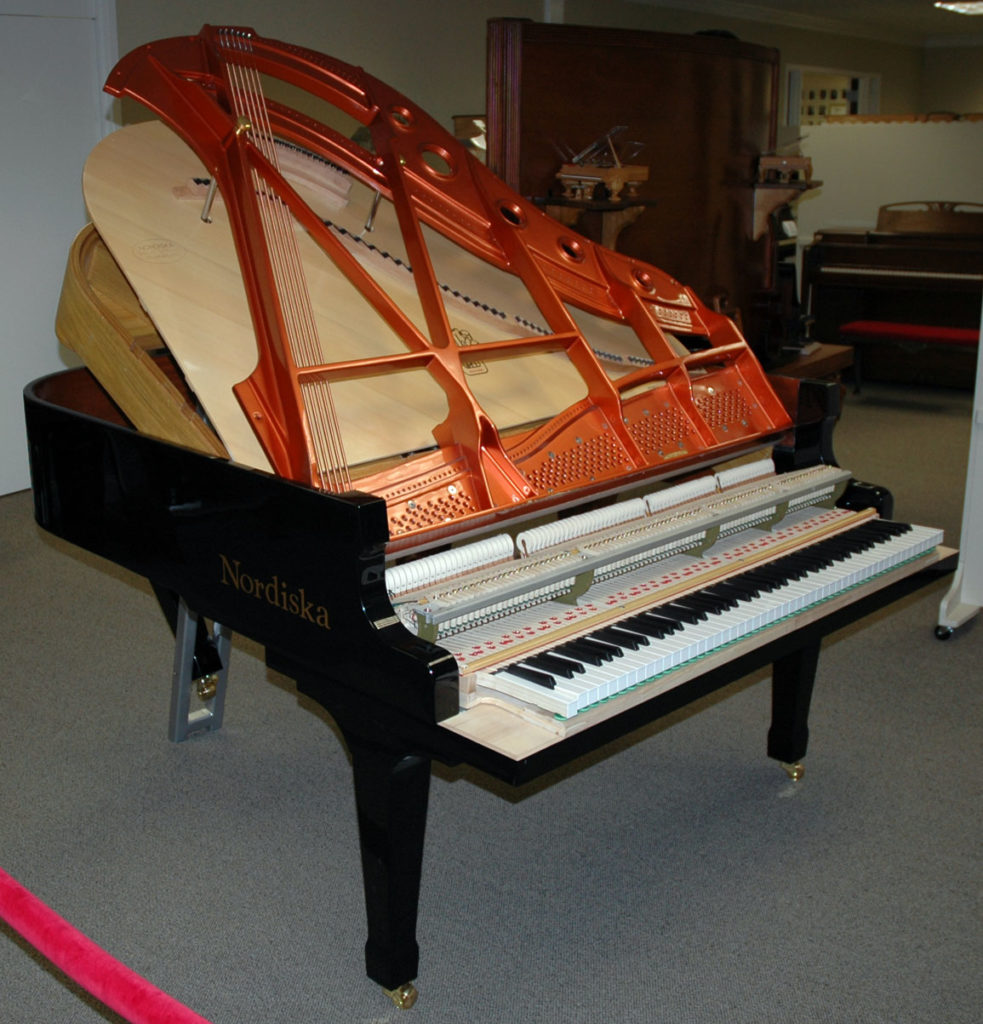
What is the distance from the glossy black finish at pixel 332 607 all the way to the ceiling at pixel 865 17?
825 cm

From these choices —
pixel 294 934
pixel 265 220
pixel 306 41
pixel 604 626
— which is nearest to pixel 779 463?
pixel 604 626

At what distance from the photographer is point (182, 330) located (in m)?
2.20

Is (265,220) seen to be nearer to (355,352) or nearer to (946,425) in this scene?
(355,352)

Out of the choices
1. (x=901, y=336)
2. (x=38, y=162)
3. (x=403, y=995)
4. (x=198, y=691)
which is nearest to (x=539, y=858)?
(x=403, y=995)

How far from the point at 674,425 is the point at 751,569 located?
0.43 metres

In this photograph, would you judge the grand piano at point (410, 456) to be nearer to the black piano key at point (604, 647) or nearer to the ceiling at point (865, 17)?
the black piano key at point (604, 647)

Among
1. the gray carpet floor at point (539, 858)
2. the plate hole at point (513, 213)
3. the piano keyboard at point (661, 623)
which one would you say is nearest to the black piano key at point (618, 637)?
the piano keyboard at point (661, 623)

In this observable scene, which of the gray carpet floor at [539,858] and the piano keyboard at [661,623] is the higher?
the piano keyboard at [661,623]

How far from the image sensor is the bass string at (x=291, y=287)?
2010 millimetres

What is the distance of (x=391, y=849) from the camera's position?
189 cm

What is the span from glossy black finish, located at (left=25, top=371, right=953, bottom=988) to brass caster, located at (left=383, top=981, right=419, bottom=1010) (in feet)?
0.10

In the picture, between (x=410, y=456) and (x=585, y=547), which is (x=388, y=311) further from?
(x=585, y=547)

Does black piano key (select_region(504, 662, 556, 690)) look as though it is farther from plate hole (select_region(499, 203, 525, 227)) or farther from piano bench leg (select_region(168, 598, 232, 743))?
piano bench leg (select_region(168, 598, 232, 743))

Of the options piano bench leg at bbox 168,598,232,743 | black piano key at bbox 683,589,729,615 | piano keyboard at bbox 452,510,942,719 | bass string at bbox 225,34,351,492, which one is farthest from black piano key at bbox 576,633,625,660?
piano bench leg at bbox 168,598,232,743
